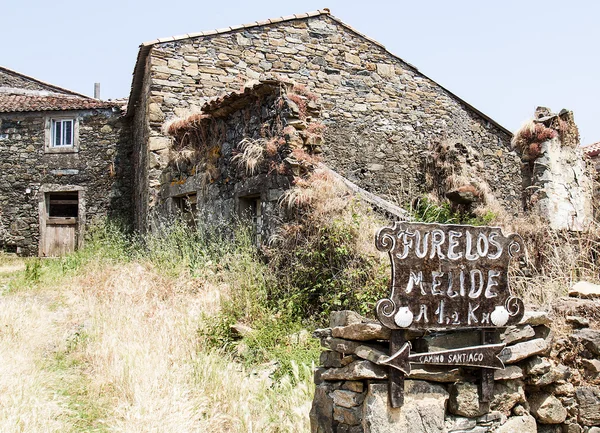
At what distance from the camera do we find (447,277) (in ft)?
12.2

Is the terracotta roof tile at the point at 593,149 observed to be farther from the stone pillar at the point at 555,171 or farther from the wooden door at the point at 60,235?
Answer: the wooden door at the point at 60,235

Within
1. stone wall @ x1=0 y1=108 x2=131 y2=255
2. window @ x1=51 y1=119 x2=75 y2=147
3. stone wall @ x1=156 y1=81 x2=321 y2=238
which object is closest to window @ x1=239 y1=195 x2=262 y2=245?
stone wall @ x1=156 y1=81 x2=321 y2=238

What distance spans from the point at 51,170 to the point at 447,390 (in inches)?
587

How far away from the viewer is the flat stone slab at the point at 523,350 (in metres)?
3.84

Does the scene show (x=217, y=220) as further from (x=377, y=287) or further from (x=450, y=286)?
(x=450, y=286)

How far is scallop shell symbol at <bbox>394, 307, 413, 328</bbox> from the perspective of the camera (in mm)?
3551

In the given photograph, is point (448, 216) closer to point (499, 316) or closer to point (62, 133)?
point (499, 316)

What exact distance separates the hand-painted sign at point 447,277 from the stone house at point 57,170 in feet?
44.0

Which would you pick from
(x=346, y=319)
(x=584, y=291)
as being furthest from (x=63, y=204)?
(x=584, y=291)

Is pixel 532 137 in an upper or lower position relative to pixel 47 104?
lower

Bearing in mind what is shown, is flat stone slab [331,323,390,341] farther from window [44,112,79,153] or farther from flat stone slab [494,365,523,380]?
window [44,112,79,153]

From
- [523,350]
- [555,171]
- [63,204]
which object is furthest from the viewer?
[63,204]

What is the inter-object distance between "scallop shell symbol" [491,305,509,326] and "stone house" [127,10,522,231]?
8.31 m

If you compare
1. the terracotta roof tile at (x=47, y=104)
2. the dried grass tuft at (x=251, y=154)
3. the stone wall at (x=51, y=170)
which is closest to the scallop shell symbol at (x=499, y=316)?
the dried grass tuft at (x=251, y=154)
